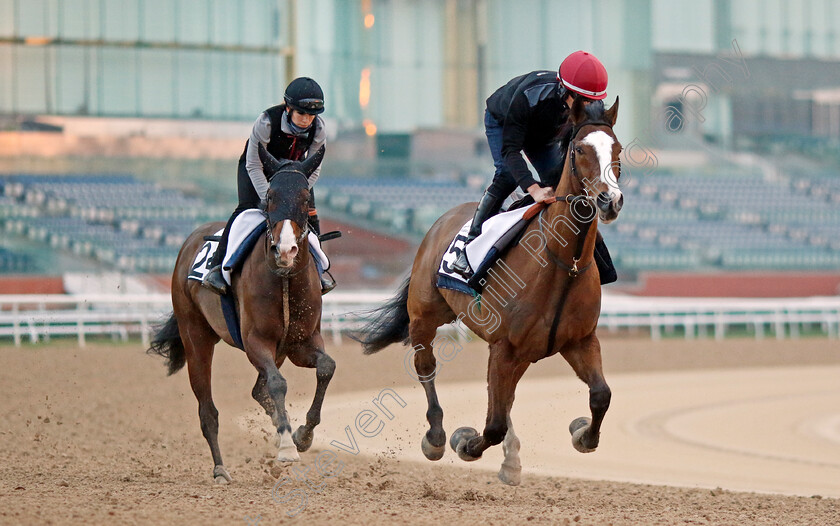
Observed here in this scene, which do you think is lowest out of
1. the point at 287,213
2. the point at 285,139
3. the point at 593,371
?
the point at 593,371

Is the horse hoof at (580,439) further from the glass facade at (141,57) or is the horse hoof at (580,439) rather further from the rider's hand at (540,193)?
the glass facade at (141,57)

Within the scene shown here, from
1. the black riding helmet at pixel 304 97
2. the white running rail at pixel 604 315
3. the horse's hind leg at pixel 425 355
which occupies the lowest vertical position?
the white running rail at pixel 604 315

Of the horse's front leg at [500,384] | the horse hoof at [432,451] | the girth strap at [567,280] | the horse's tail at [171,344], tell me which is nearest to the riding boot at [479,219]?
the horse's front leg at [500,384]

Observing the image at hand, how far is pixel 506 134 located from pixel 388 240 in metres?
16.5

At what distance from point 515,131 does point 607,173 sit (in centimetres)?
117

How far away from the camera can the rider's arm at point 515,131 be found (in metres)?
6.34

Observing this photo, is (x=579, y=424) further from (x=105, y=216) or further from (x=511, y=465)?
(x=105, y=216)

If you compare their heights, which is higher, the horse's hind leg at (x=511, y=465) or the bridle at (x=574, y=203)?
the bridle at (x=574, y=203)

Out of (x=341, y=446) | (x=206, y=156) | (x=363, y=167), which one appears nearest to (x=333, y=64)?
(x=363, y=167)

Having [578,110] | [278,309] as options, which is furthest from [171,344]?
[578,110]

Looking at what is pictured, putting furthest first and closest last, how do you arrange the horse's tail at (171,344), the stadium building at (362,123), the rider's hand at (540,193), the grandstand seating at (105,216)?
the stadium building at (362,123) < the grandstand seating at (105,216) < the horse's tail at (171,344) < the rider's hand at (540,193)

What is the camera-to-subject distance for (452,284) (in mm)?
6867

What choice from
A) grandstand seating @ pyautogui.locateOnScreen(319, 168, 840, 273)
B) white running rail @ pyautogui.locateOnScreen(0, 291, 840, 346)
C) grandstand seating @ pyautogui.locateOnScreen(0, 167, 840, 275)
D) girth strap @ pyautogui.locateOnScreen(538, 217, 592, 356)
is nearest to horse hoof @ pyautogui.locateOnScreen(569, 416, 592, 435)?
girth strap @ pyautogui.locateOnScreen(538, 217, 592, 356)

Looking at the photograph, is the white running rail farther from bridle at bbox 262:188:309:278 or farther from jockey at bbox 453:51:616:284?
jockey at bbox 453:51:616:284
